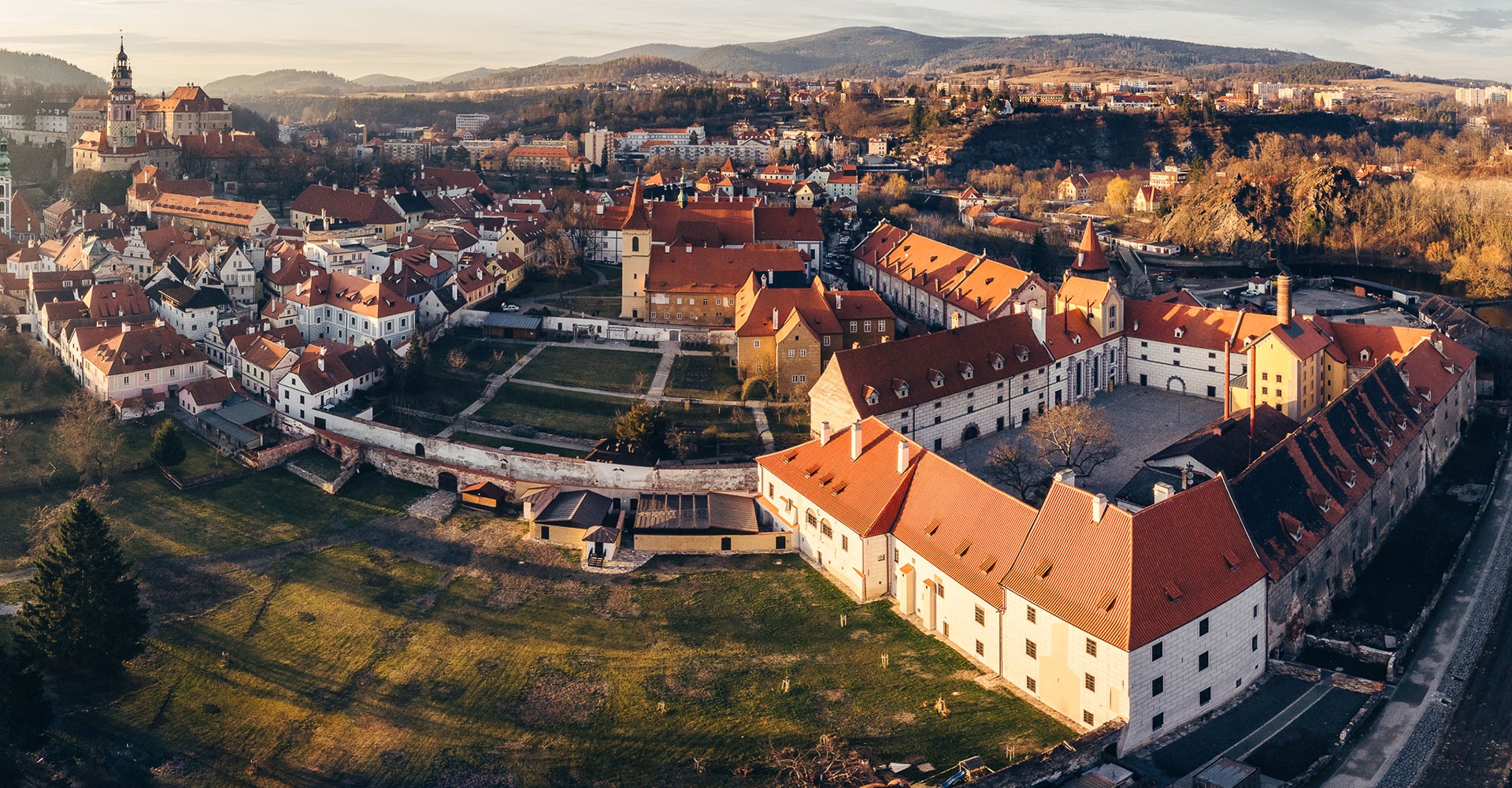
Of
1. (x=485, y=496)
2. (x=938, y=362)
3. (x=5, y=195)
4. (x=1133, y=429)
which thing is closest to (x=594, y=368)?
(x=485, y=496)

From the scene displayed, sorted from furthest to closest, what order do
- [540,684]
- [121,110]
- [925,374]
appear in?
[121,110] → [925,374] → [540,684]

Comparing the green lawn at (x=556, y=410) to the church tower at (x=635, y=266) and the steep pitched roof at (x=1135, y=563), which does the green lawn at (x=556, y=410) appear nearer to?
the church tower at (x=635, y=266)

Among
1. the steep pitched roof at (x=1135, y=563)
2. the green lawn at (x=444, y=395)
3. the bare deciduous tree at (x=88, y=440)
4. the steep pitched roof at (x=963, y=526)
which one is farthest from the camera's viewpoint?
the green lawn at (x=444, y=395)

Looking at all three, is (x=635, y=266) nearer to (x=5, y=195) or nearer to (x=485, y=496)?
(x=485, y=496)

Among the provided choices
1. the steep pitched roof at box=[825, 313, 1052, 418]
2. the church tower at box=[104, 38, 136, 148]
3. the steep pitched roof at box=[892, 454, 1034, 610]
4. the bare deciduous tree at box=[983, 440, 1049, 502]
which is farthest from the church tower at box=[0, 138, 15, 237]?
the steep pitched roof at box=[892, 454, 1034, 610]

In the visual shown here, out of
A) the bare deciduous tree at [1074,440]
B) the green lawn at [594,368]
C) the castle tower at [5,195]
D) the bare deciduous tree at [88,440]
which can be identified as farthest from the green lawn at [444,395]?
the castle tower at [5,195]

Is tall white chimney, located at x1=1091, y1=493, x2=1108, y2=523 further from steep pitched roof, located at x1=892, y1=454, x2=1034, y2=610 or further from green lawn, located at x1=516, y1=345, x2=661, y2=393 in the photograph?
green lawn, located at x1=516, y1=345, x2=661, y2=393

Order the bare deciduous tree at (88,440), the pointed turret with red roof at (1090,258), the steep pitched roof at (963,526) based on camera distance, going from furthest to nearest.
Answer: the pointed turret with red roof at (1090,258) < the bare deciduous tree at (88,440) < the steep pitched roof at (963,526)
